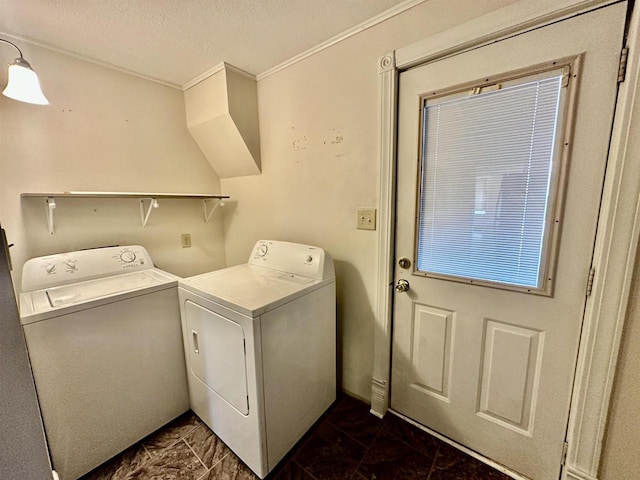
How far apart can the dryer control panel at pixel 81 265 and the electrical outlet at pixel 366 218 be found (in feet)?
4.80

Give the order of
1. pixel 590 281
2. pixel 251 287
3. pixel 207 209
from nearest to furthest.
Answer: pixel 590 281, pixel 251 287, pixel 207 209

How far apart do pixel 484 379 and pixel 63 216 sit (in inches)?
99.3

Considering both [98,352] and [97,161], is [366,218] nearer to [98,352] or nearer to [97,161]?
[98,352]

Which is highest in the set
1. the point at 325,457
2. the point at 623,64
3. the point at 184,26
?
the point at 184,26

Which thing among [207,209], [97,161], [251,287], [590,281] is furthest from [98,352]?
[590,281]

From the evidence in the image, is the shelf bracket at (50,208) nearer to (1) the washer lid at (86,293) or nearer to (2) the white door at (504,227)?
(1) the washer lid at (86,293)

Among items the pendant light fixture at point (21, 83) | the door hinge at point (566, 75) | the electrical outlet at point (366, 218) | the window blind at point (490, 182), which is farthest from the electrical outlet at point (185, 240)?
the door hinge at point (566, 75)

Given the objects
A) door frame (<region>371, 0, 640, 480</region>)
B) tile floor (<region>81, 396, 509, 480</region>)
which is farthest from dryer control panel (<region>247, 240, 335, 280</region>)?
door frame (<region>371, 0, 640, 480</region>)

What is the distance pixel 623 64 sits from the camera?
90 centimetres

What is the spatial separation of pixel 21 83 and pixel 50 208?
61cm

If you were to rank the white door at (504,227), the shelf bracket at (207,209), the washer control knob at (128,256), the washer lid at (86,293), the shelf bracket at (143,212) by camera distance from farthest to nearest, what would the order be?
the shelf bracket at (207,209)
the shelf bracket at (143,212)
the washer control knob at (128,256)
the washer lid at (86,293)
the white door at (504,227)

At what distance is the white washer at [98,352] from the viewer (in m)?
1.19

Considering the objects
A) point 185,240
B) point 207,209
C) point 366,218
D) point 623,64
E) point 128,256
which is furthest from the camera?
point 207,209

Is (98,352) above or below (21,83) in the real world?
below
